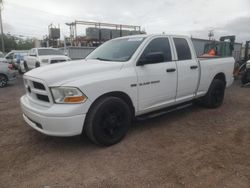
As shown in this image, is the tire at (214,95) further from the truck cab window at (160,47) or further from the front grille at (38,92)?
the front grille at (38,92)

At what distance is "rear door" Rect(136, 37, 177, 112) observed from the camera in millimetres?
3842

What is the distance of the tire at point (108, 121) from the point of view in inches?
128

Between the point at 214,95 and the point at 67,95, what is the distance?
4.17 meters

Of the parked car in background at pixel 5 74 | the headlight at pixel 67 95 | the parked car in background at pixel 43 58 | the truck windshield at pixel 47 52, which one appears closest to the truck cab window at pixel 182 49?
the headlight at pixel 67 95

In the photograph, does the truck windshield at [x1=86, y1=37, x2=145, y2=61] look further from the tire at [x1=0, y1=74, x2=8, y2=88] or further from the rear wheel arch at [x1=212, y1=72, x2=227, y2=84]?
Answer: the tire at [x1=0, y1=74, x2=8, y2=88]

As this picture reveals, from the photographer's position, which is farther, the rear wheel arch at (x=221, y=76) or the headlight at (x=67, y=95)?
the rear wheel arch at (x=221, y=76)

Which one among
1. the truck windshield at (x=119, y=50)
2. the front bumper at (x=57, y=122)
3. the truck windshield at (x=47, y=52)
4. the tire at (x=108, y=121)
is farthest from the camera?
the truck windshield at (x=47, y=52)

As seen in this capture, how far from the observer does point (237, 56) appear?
74.3 ft

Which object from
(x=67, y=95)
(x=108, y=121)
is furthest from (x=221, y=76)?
(x=67, y=95)

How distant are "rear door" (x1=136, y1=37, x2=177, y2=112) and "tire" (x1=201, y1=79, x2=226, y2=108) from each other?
152 cm

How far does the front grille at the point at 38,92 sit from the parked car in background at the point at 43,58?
8.66 m

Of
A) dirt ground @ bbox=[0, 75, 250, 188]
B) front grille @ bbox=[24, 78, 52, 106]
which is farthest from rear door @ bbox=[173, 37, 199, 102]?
front grille @ bbox=[24, 78, 52, 106]

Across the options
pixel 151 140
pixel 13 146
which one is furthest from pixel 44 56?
pixel 151 140

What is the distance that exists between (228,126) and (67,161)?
3.34 metres
